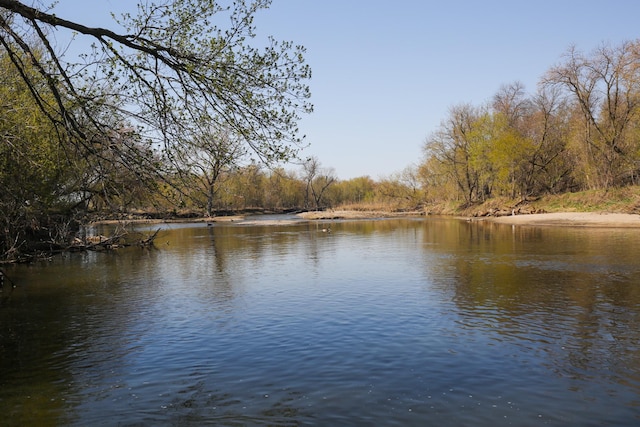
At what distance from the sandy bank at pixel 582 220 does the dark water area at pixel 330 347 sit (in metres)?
20.9

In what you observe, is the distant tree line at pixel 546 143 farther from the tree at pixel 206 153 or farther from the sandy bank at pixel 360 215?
the tree at pixel 206 153

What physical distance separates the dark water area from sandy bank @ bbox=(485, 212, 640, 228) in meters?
20.9

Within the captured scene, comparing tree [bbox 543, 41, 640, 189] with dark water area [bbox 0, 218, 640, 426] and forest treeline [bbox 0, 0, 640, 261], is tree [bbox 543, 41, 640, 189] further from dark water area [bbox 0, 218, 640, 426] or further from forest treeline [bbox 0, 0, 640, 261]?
dark water area [bbox 0, 218, 640, 426]

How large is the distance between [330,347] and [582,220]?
40.4 meters

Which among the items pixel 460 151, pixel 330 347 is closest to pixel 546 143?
pixel 460 151

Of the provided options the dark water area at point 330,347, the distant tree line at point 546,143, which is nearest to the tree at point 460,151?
A: the distant tree line at point 546,143

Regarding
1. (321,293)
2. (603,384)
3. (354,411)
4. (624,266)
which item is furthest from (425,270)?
(354,411)

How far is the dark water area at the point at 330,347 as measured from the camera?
24.4 feet

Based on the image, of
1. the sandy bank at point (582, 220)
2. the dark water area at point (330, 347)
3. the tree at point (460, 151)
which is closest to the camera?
the dark water area at point (330, 347)

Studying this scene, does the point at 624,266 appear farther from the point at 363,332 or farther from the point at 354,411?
the point at 354,411

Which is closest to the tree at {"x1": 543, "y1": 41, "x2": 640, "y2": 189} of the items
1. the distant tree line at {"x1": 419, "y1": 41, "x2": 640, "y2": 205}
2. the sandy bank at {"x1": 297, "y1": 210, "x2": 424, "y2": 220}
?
the distant tree line at {"x1": 419, "y1": 41, "x2": 640, "y2": 205}

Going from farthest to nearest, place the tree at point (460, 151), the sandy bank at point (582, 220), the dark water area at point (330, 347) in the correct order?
the tree at point (460, 151)
the sandy bank at point (582, 220)
the dark water area at point (330, 347)

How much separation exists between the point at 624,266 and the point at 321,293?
41.1 feet

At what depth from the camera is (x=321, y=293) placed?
16188 millimetres
